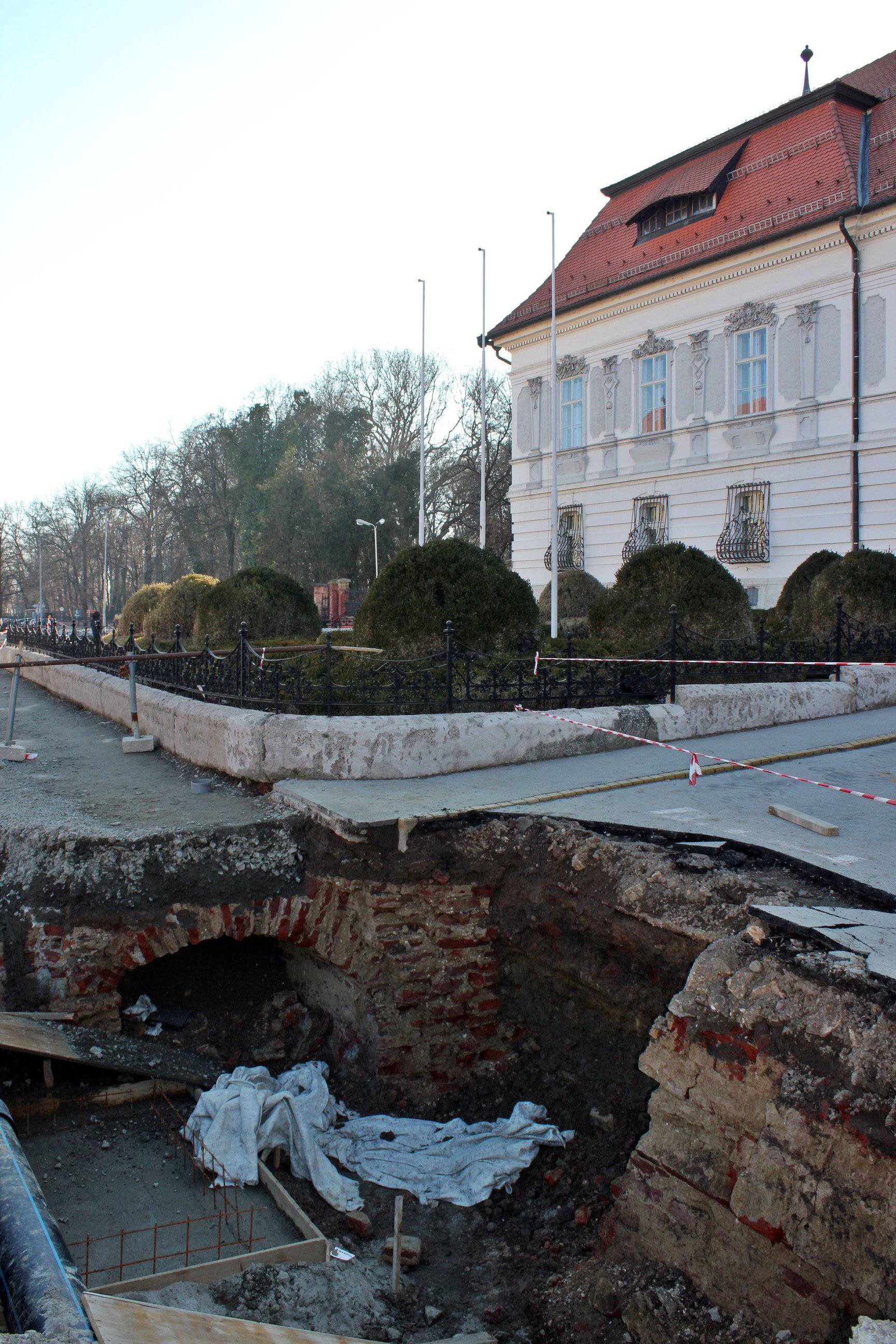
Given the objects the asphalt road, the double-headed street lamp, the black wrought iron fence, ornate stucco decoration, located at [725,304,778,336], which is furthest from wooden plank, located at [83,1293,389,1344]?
the double-headed street lamp

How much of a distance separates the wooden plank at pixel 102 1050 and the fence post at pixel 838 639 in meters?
8.18

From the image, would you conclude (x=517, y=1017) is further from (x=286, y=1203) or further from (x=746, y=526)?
(x=746, y=526)

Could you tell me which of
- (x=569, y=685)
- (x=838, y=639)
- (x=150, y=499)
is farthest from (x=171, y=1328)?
(x=150, y=499)

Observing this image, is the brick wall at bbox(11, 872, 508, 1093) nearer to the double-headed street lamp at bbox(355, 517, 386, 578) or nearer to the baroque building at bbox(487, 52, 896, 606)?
the baroque building at bbox(487, 52, 896, 606)

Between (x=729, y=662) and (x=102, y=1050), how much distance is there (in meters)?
6.01

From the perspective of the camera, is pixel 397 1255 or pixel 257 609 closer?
pixel 397 1255

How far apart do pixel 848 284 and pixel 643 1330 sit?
21.3 m

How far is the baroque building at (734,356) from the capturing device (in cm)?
2031

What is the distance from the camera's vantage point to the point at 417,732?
691 centimetres

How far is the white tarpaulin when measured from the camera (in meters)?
4.86

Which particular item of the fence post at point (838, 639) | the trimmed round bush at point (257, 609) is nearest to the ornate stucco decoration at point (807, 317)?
the fence post at point (838, 639)

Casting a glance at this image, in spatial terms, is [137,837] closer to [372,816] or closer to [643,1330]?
[372,816]

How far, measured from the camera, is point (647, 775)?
6.88 metres

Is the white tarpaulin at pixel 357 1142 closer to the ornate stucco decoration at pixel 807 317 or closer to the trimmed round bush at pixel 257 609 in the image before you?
the trimmed round bush at pixel 257 609
